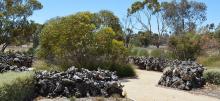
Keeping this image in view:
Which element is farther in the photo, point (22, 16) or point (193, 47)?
point (22, 16)

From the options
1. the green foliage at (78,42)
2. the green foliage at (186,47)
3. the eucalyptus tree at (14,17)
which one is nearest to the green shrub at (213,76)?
Result: the green foliage at (78,42)

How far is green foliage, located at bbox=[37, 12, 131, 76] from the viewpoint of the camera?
18344mm

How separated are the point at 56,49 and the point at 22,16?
17.7 meters

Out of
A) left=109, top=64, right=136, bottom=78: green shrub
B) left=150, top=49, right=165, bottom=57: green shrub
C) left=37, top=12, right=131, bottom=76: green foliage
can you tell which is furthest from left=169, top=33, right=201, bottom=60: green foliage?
left=37, top=12, right=131, bottom=76: green foliage

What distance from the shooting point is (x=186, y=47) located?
1184 inches

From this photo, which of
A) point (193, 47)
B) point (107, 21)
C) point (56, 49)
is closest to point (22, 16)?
point (107, 21)

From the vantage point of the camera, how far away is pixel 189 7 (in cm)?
5372

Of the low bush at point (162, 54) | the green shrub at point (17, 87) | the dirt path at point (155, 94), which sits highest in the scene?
the low bush at point (162, 54)

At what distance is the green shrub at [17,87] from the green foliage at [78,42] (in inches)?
277

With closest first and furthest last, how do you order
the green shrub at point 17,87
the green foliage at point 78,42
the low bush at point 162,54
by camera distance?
the green shrub at point 17,87
the green foliage at point 78,42
the low bush at point 162,54

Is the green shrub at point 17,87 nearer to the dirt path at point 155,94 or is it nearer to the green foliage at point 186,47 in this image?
the dirt path at point 155,94

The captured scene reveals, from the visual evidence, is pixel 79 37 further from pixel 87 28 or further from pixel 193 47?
pixel 193 47

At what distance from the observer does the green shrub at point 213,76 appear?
16.8 metres

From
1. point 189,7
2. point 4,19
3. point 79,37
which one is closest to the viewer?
point 79,37
